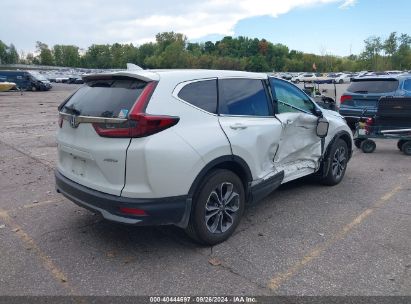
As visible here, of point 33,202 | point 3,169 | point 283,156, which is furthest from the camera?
point 3,169

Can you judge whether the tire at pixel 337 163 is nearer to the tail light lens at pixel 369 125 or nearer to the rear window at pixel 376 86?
the tail light lens at pixel 369 125

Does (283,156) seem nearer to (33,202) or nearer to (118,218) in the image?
(118,218)

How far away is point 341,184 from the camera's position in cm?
600

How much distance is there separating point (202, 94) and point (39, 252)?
7.35ft

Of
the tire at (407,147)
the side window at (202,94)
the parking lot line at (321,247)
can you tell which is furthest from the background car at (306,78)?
the side window at (202,94)

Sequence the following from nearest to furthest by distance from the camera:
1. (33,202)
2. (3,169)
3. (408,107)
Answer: (33,202)
(3,169)
(408,107)

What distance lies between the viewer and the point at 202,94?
373 centimetres

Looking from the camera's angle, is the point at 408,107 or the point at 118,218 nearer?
the point at 118,218

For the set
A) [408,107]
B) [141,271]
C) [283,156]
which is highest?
[408,107]

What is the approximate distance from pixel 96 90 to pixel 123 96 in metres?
0.49

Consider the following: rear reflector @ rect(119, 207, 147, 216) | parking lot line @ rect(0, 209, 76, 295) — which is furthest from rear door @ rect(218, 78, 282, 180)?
parking lot line @ rect(0, 209, 76, 295)

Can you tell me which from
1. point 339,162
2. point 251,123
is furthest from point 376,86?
point 251,123

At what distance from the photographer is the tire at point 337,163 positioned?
5703 mm

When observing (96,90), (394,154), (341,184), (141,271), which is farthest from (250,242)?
(394,154)
